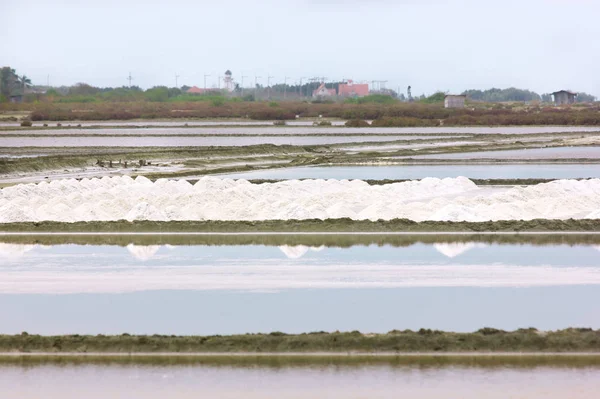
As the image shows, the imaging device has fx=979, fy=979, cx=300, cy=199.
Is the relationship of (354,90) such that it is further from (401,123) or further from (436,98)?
(401,123)

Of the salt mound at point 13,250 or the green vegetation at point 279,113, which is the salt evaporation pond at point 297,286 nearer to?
the salt mound at point 13,250

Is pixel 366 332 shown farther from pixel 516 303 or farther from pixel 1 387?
pixel 1 387

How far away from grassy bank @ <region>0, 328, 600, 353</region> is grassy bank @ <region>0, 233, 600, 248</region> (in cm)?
588

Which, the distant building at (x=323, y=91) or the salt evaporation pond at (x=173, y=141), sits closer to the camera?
the salt evaporation pond at (x=173, y=141)

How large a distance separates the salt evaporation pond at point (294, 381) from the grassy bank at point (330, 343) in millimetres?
308

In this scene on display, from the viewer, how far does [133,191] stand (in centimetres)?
2062

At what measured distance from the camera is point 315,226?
16703 mm

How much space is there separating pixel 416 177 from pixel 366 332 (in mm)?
18657

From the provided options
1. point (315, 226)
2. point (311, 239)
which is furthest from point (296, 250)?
point (315, 226)

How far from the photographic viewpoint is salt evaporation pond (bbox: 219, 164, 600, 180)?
28078 mm

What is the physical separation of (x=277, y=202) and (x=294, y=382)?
10.7 meters

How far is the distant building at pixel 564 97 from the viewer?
127 meters

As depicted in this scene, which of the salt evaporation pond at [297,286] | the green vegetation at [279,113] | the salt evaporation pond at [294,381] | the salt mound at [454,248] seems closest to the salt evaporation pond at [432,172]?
the salt mound at [454,248]

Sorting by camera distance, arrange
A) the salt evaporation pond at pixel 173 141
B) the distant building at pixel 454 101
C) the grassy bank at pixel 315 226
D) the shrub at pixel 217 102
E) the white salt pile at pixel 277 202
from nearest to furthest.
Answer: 1. the grassy bank at pixel 315 226
2. the white salt pile at pixel 277 202
3. the salt evaporation pond at pixel 173 141
4. the shrub at pixel 217 102
5. the distant building at pixel 454 101
